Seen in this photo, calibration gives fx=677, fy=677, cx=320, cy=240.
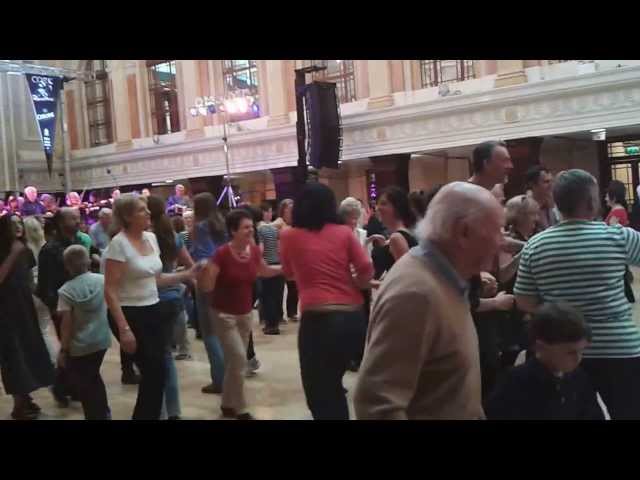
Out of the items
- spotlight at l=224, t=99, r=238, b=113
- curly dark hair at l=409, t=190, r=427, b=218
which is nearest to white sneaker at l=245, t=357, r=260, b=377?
curly dark hair at l=409, t=190, r=427, b=218

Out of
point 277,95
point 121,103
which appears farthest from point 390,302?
point 121,103

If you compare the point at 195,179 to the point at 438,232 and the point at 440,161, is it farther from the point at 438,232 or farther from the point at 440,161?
the point at 438,232

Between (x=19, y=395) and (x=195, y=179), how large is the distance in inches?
582

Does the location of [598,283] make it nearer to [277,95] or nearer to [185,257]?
[185,257]

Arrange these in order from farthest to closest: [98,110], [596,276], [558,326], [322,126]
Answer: [98,110] < [322,126] < [596,276] < [558,326]

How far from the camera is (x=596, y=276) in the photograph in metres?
2.50

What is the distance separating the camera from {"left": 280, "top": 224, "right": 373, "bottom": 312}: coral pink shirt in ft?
10.7

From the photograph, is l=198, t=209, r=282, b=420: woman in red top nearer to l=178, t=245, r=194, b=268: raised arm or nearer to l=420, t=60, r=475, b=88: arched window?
l=178, t=245, r=194, b=268: raised arm

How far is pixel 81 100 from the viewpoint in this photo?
22.6 metres

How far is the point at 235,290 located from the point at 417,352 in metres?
2.88

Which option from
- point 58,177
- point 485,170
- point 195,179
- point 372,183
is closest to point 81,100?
point 58,177

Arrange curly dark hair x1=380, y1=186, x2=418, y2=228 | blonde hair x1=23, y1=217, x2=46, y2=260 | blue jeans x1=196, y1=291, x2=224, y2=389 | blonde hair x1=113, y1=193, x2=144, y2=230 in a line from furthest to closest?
blonde hair x1=23, y1=217, x2=46, y2=260 → blue jeans x1=196, y1=291, x2=224, y2=389 → curly dark hair x1=380, y1=186, x2=418, y2=228 → blonde hair x1=113, y1=193, x2=144, y2=230

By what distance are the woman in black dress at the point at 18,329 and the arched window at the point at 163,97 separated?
1618cm

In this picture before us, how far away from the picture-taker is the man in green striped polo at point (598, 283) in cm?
249
